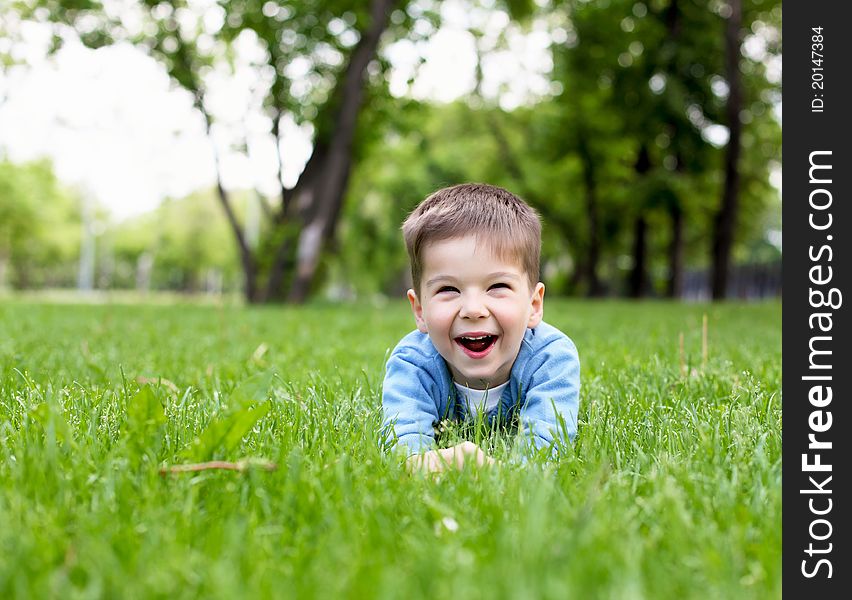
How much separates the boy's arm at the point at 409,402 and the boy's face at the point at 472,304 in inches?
5.5

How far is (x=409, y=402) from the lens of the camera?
260cm

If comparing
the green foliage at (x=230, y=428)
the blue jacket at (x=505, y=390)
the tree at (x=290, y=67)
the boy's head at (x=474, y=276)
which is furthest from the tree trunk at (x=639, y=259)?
the green foliage at (x=230, y=428)

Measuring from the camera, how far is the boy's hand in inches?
76.1

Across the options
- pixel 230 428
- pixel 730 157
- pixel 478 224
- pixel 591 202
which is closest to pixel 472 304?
pixel 478 224

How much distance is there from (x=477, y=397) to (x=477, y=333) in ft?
1.19

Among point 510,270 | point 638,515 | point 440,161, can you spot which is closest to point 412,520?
point 638,515

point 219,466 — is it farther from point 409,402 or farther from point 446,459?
point 409,402

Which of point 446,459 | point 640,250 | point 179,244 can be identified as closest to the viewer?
point 446,459

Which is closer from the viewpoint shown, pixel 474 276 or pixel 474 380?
pixel 474 276

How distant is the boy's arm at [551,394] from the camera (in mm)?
2428

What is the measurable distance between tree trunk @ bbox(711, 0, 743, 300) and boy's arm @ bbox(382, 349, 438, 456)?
1591 centimetres

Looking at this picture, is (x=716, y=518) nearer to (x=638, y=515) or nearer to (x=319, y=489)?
(x=638, y=515)

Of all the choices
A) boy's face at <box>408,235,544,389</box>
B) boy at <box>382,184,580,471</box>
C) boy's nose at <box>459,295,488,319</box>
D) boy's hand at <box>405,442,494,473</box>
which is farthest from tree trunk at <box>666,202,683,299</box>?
boy's hand at <box>405,442,494,473</box>

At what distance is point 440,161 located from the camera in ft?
108
